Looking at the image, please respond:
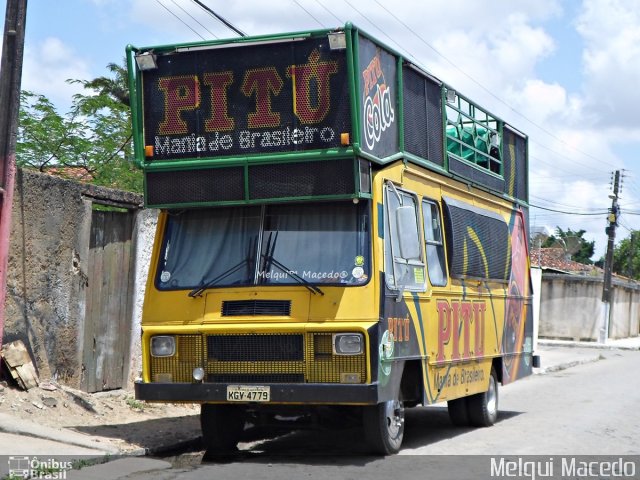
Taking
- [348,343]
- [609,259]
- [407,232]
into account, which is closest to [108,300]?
[407,232]

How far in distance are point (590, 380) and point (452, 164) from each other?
10784 mm

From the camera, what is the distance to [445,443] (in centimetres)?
1096

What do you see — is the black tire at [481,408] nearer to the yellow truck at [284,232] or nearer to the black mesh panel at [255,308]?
the yellow truck at [284,232]

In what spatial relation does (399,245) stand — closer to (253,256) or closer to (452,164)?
(253,256)

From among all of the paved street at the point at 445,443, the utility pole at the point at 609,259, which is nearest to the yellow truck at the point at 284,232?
the paved street at the point at 445,443

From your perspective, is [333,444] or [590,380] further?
[590,380]

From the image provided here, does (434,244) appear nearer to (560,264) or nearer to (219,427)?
(219,427)

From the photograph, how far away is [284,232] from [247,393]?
1523 millimetres

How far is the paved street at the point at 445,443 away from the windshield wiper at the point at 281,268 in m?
1.58

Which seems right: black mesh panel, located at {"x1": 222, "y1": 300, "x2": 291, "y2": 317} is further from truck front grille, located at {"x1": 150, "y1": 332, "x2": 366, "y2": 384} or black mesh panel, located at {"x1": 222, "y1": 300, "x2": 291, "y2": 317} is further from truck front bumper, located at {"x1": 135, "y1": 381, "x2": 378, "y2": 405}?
truck front bumper, located at {"x1": 135, "y1": 381, "x2": 378, "y2": 405}

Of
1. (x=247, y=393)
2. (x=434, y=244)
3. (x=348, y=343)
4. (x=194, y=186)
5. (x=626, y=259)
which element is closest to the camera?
(x=348, y=343)

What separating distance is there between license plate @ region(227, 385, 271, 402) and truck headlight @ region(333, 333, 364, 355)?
28.2 inches

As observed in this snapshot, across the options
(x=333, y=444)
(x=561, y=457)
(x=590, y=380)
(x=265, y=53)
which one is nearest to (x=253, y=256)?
(x=265, y=53)

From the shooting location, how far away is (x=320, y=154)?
29.6 feet
